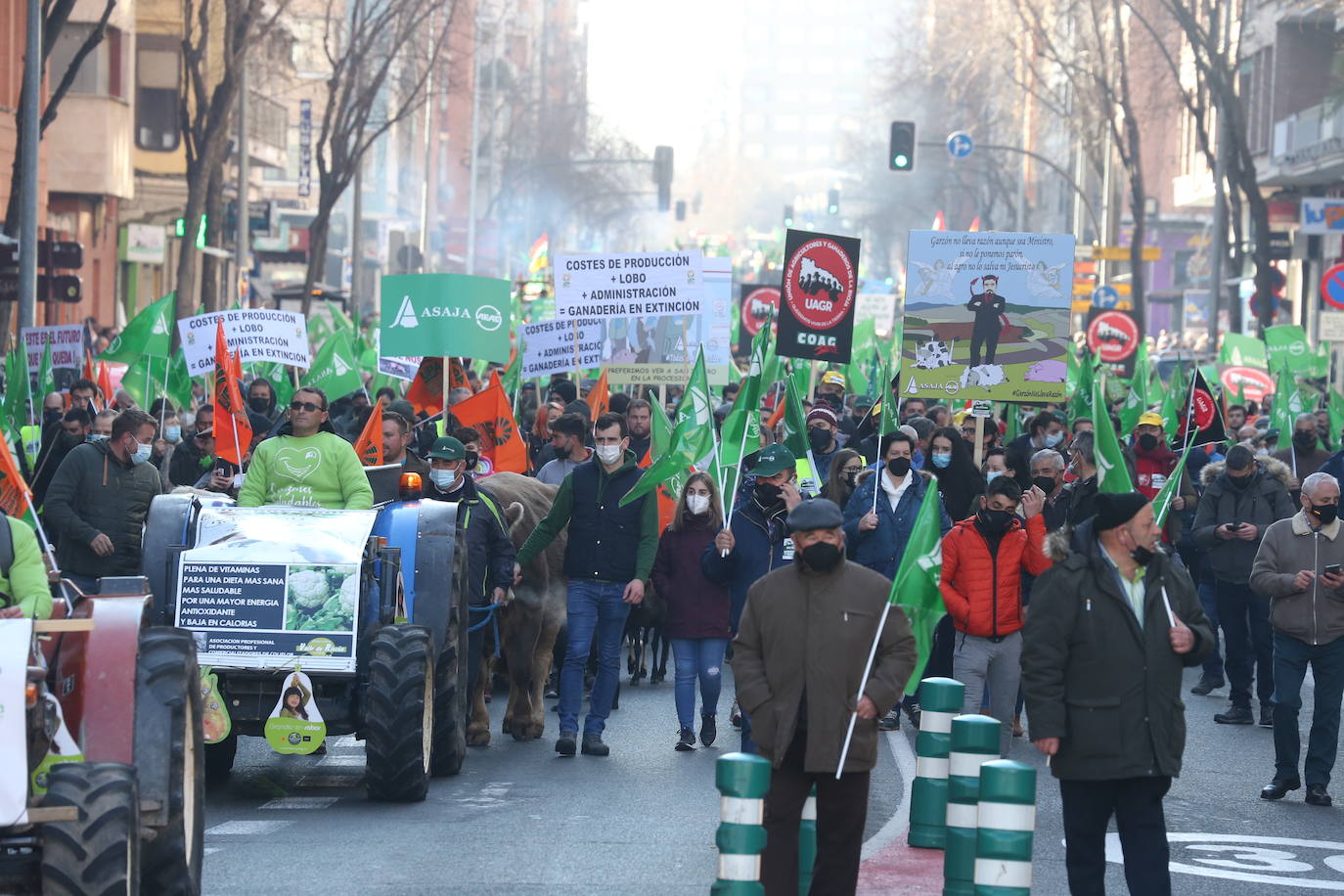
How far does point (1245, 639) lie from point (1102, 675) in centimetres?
746

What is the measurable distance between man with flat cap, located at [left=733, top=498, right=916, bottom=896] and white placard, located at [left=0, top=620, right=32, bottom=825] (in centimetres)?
232

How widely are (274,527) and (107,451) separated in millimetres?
3434

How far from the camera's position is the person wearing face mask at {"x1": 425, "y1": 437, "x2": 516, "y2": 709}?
12.9 metres

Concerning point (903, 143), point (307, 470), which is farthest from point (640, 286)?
point (903, 143)

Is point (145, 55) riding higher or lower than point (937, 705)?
higher

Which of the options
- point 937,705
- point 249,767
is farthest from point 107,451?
point 937,705

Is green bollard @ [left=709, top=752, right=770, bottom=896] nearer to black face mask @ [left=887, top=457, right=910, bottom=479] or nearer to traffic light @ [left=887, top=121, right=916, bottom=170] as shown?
black face mask @ [left=887, top=457, right=910, bottom=479]

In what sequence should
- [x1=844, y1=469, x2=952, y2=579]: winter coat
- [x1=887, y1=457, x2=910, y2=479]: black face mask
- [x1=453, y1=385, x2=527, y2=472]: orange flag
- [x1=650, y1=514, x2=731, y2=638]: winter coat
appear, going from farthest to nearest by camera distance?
[x1=453, y1=385, x2=527, y2=472]: orange flag → [x1=887, y1=457, x2=910, y2=479]: black face mask → [x1=844, y1=469, x2=952, y2=579]: winter coat → [x1=650, y1=514, x2=731, y2=638]: winter coat

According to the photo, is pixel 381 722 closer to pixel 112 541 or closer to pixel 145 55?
pixel 112 541

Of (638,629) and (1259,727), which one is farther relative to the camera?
(638,629)

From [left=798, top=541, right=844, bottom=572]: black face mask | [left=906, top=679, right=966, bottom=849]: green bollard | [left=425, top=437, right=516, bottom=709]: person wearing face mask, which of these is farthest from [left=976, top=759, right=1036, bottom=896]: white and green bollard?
[left=425, top=437, right=516, bottom=709]: person wearing face mask

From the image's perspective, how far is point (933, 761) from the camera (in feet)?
31.8

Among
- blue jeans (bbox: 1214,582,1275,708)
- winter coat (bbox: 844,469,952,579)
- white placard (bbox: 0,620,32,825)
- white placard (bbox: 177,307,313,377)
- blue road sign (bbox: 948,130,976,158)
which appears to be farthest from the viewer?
blue road sign (bbox: 948,130,976,158)

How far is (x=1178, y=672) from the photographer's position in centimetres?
799
